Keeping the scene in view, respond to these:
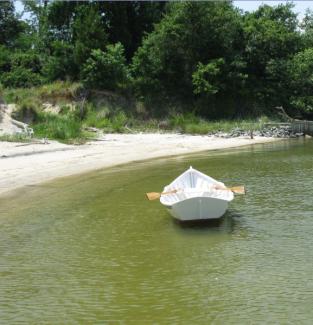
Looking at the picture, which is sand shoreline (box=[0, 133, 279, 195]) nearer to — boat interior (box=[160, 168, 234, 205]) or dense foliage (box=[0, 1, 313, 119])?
boat interior (box=[160, 168, 234, 205])

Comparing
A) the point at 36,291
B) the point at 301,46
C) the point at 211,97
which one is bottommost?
the point at 36,291

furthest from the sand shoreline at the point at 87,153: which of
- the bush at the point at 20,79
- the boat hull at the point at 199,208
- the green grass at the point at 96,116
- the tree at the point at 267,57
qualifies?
the bush at the point at 20,79

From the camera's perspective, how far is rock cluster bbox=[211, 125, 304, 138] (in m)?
40.9

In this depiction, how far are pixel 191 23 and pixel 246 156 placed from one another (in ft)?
64.5

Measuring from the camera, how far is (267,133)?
42.8 meters

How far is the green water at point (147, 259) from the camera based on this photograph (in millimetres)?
8281

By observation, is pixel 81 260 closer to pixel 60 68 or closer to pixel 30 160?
pixel 30 160

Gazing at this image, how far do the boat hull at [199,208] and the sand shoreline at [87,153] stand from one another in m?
6.91

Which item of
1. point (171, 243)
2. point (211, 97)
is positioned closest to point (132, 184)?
point (171, 243)

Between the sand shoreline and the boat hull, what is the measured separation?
691 cm

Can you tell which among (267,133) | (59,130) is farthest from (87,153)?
(267,133)

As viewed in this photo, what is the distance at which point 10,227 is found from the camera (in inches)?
545

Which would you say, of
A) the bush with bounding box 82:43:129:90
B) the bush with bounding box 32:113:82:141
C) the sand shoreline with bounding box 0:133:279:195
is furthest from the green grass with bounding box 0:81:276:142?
the bush with bounding box 32:113:82:141

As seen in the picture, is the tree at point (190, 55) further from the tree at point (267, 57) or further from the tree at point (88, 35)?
the tree at point (88, 35)
